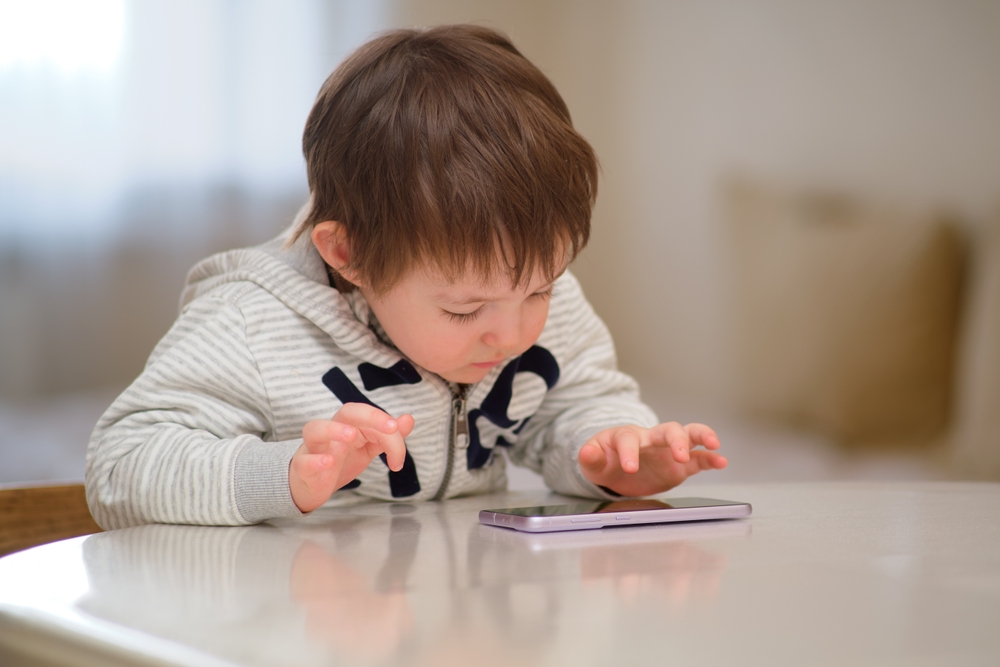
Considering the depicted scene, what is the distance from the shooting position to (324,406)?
2.38ft

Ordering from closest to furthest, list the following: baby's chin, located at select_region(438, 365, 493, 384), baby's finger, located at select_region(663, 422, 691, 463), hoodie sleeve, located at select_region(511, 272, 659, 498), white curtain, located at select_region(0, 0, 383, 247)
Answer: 1. baby's finger, located at select_region(663, 422, 691, 463)
2. baby's chin, located at select_region(438, 365, 493, 384)
3. hoodie sleeve, located at select_region(511, 272, 659, 498)
4. white curtain, located at select_region(0, 0, 383, 247)

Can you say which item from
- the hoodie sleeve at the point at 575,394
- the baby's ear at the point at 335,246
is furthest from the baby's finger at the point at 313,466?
the hoodie sleeve at the point at 575,394

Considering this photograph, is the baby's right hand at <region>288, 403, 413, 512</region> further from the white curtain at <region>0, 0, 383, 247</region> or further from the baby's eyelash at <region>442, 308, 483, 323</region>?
the white curtain at <region>0, 0, 383, 247</region>

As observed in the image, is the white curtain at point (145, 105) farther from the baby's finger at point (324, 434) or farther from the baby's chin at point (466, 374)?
the baby's finger at point (324, 434)

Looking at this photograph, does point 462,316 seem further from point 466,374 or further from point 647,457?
point 647,457

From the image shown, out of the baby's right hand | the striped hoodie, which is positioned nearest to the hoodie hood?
the striped hoodie

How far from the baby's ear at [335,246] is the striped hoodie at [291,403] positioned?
2cm

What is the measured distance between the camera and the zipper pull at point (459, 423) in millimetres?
792

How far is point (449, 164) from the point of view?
0.67 meters

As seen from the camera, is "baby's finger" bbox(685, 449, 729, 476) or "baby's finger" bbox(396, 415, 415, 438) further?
"baby's finger" bbox(685, 449, 729, 476)

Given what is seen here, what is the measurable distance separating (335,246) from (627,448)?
285mm

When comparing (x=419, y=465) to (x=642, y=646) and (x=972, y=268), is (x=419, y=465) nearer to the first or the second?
(x=642, y=646)

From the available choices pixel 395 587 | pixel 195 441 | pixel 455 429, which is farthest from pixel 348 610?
pixel 455 429

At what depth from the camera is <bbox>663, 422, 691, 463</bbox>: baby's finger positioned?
0.64 metres
